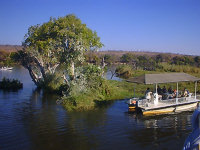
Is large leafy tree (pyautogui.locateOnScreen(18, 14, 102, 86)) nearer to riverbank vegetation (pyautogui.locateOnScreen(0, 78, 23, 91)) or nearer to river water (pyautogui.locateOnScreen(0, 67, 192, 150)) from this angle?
riverbank vegetation (pyautogui.locateOnScreen(0, 78, 23, 91))

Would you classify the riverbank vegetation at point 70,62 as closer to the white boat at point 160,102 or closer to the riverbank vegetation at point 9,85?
the riverbank vegetation at point 9,85

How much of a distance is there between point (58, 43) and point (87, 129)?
14362 millimetres

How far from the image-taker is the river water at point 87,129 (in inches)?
488

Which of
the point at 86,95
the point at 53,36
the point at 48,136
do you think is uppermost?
the point at 53,36

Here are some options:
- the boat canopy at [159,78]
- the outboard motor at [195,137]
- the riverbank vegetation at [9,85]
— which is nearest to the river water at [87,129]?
the boat canopy at [159,78]

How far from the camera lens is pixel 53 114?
18.4 meters

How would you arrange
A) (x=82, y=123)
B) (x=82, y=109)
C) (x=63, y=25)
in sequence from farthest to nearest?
(x=63, y=25) → (x=82, y=109) → (x=82, y=123)

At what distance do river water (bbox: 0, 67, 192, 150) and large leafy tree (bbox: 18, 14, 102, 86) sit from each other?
264 inches

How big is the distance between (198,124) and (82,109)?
47.6 ft

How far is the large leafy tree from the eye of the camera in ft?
82.8

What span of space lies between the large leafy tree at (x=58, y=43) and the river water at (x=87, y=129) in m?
6.70

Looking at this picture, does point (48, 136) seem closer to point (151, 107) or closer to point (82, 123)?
point (82, 123)

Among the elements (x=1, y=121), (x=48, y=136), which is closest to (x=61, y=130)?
(x=48, y=136)

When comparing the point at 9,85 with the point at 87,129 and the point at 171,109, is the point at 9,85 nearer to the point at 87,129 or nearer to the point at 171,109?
the point at 87,129
